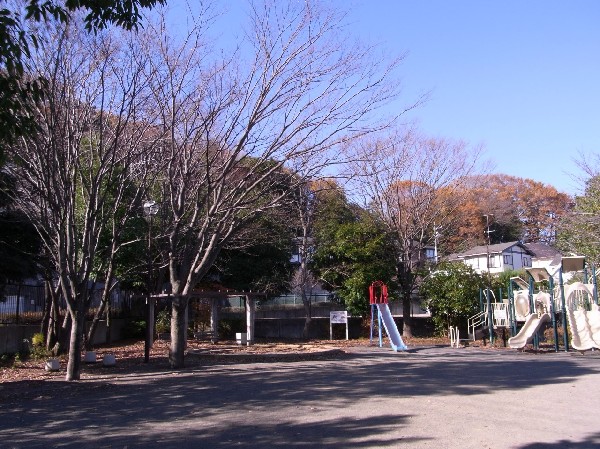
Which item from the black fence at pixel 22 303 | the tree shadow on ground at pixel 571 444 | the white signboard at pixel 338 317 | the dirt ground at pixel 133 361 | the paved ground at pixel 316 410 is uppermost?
the black fence at pixel 22 303

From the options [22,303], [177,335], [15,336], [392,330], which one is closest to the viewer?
[177,335]

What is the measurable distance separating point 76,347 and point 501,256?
4470 centimetres

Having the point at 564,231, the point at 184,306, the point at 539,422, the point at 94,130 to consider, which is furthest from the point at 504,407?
the point at 564,231

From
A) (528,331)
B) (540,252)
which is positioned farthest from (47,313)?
(540,252)

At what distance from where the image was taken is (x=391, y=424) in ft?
26.9

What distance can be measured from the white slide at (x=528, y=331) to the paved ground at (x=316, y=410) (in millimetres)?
7007

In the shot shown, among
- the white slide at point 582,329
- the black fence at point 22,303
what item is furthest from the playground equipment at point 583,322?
the black fence at point 22,303

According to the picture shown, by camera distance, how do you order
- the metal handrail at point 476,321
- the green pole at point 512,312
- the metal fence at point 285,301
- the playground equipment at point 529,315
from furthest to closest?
the metal fence at point 285,301 → the metal handrail at point 476,321 → the green pole at point 512,312 → the playground equipment at point 529,315

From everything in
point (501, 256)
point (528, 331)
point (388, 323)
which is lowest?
point (528, 331)

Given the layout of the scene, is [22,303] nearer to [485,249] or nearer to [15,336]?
[15,336]

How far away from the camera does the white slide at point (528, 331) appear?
72.1ft

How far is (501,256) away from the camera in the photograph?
5228 centimetres

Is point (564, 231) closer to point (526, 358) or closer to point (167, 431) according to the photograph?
point (526, 358)

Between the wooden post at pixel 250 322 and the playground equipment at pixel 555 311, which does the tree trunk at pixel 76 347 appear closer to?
the wooden post at pixel 250 322
